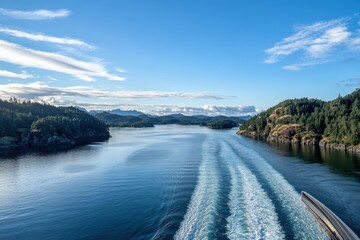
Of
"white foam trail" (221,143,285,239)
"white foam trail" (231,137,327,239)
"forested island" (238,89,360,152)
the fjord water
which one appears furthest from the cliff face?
"white foam trail" (221,143,285,239)

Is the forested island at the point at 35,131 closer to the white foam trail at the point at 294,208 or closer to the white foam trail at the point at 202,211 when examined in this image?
the white foam trail at the point at 202,211

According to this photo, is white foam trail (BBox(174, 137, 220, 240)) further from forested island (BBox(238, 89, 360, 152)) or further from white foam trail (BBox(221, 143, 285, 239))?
forested island (BBox(238, 89, 360, 152))

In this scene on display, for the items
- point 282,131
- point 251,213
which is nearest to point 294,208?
point 251,213

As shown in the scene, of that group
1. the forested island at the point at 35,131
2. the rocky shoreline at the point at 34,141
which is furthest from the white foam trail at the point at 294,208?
the forested island at the point at 35,131

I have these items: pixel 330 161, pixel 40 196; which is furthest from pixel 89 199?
pixel 330 161

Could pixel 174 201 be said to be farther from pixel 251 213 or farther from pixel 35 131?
pixel 35 131
